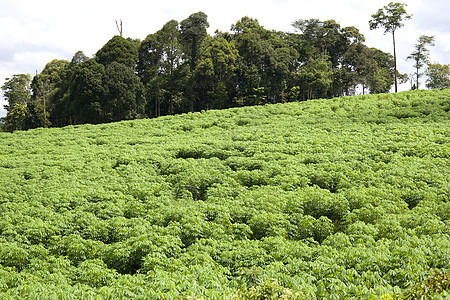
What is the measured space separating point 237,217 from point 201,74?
32094mm

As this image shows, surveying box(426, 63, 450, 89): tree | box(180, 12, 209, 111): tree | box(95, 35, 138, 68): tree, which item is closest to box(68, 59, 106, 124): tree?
box(95, 35, 138, 68): tree

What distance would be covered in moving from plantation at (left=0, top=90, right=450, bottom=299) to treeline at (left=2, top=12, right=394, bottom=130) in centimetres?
1943

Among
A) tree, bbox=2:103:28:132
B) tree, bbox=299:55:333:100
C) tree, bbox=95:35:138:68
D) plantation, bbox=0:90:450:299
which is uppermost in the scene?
tree, bbox=95:35:138:68

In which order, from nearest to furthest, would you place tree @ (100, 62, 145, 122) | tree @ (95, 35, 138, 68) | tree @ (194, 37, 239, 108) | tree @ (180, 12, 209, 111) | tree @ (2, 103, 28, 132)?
tree @ (100, 62, 145, 122)
tree @ (194, 37, 239, 108)
tree @ (95, 35, 138, 68)
tree @ (180, 12, 209, 111)
tree @ (2, 103, 28, 132)

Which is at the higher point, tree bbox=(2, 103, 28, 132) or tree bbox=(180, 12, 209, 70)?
tree bbox=(180, 12, 209, 70)

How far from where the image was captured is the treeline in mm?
36906

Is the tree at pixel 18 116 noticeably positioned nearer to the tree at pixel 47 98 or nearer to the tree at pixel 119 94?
the tree at pixel 47 98

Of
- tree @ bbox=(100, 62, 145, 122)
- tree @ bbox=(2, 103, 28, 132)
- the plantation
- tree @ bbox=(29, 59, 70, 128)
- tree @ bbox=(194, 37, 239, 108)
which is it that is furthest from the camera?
tree @ bbox=(2, 103, 28, 132)

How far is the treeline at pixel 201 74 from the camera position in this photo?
36.9 meters

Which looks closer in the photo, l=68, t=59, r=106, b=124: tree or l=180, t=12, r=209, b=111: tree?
l=68, t=59, r=106, b=124: tree

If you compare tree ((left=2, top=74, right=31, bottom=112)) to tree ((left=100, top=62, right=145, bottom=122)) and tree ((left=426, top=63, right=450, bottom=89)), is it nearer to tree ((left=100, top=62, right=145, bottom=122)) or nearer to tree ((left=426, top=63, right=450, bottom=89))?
tree ((left=100, top=62, right=145, bottom=122))

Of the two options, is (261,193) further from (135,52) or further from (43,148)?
(135,52)

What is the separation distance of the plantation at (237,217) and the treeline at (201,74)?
19.4m

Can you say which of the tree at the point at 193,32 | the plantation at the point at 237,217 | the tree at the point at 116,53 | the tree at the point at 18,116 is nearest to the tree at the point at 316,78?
the tree at the point at 193,32
